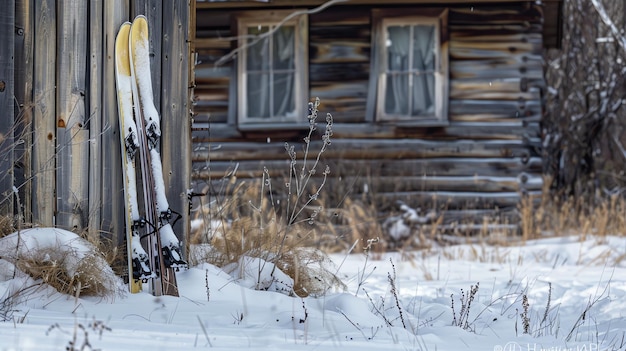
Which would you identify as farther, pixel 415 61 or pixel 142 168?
pixel 415 61

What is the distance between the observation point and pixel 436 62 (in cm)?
1042

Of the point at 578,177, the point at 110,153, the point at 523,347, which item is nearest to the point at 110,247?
the point at 110,153

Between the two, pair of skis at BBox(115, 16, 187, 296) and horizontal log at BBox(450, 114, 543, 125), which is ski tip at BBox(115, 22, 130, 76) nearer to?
pair of skis at BBox(115, 16, 187, 296)

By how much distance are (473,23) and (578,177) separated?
15.8 feet

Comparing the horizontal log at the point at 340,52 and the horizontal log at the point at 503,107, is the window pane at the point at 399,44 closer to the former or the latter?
the horizontal log at the point at 340,52

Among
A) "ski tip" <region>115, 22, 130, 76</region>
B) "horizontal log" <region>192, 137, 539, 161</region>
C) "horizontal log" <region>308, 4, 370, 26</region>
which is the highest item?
"horizontal log" <region>308, 4, 370, 26</region>

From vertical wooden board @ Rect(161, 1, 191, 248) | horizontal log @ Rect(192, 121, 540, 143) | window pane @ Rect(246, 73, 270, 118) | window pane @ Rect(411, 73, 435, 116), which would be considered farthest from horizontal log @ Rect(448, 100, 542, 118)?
vertical wooden board @ Rect(161, 1, 191, 248)

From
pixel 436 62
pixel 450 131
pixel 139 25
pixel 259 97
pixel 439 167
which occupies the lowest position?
pixel 439 167

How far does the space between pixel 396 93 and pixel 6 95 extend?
6.72 meters

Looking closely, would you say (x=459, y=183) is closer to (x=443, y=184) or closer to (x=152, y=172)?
(x=443, y=184)

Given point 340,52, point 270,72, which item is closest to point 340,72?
point 340,52

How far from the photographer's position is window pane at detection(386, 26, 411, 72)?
10516 mm

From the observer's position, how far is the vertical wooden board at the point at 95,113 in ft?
14.7

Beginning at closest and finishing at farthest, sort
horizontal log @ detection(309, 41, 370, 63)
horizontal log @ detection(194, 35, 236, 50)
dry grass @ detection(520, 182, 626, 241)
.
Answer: dry grass @ detection(520, 182, 626, 241) < horizontal log @ detection(309, 41, 370, 63) < horizontal log @ detection(194, 35, 236, 50)
